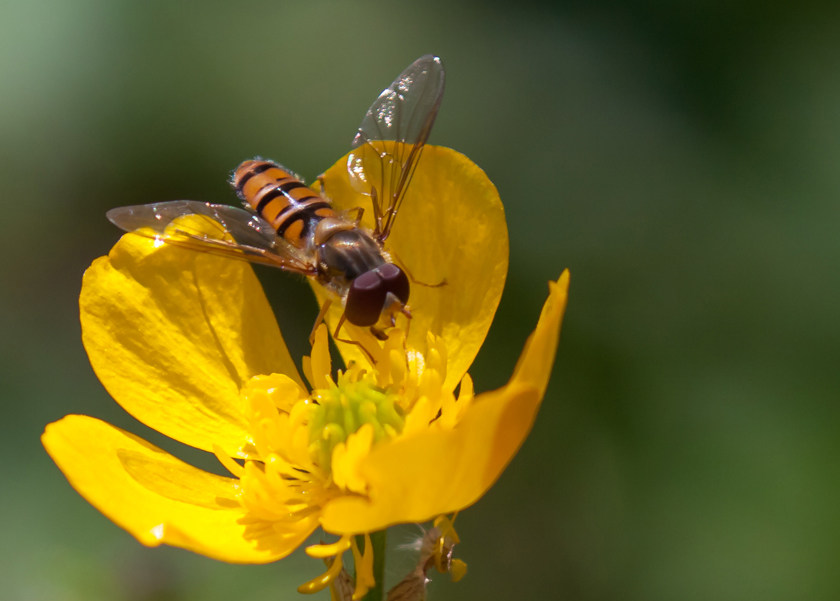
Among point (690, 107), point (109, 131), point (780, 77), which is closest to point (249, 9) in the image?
point (109, 131)

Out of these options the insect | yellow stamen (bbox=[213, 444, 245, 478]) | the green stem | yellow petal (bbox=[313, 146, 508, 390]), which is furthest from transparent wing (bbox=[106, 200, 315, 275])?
the green stem

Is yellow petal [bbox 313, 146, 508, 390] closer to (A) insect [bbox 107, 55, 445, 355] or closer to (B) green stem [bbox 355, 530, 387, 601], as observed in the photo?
(A) insect [bbox 107, 55, 445, 355]

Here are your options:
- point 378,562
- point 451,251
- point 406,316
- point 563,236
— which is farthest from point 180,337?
point 563,236

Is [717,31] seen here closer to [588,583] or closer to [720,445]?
[720,445]

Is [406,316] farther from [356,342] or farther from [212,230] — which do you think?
[212,230]

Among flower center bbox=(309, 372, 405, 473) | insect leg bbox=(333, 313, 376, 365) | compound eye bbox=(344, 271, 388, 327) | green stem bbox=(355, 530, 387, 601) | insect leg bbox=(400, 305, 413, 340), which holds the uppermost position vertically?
compound eye bbox=(344, 271, 388, 327)

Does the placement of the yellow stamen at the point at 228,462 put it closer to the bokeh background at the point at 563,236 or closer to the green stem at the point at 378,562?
the green stem at the point at 378,562

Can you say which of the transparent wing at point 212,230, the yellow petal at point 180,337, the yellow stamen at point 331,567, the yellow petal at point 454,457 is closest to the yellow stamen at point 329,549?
the yellow stamen at point 331,567
